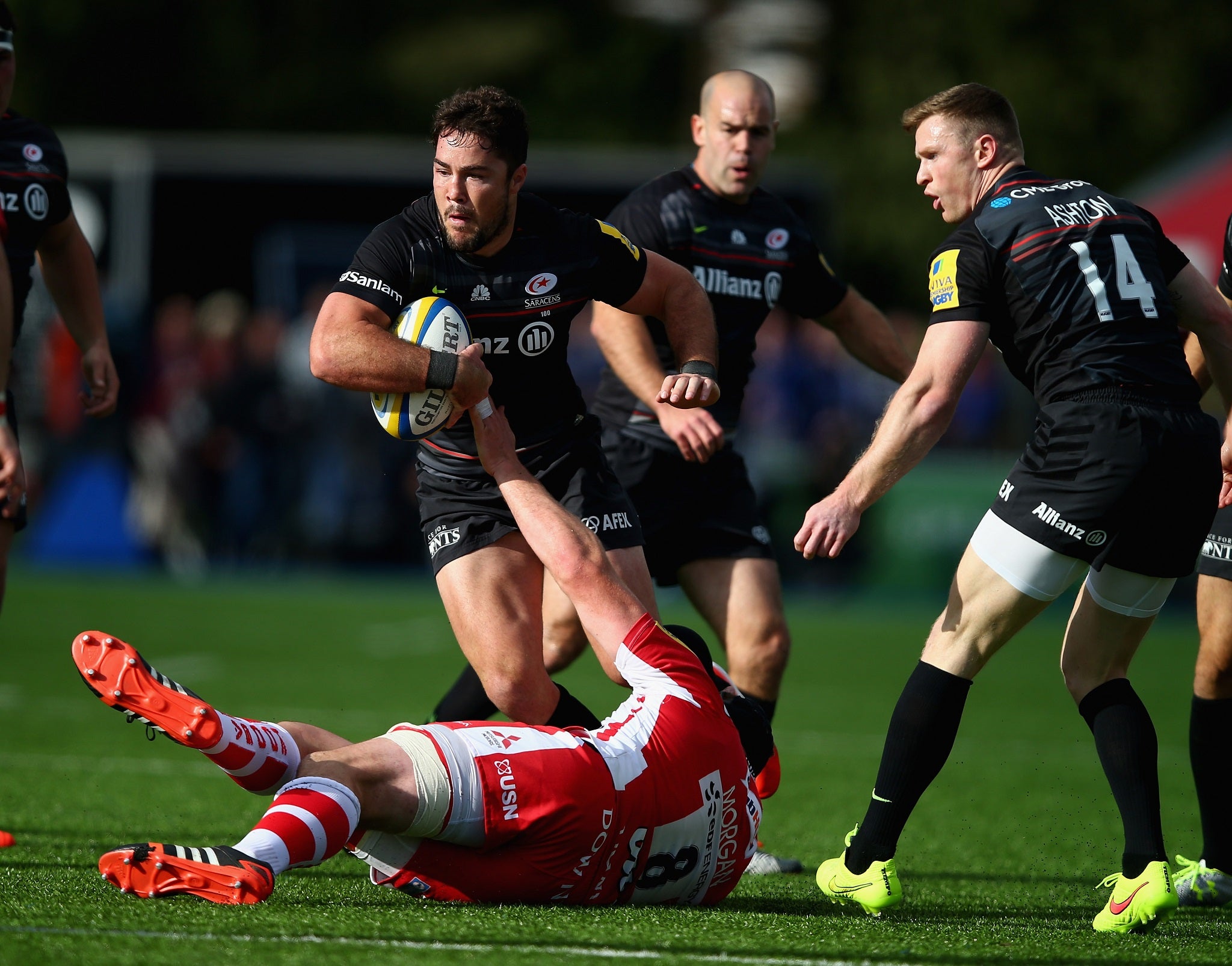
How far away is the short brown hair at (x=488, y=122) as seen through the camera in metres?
4.84

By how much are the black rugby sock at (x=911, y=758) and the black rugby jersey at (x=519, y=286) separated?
1637mm

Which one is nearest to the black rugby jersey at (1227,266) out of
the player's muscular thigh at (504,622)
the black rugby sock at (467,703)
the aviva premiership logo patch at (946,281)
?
the aviva premiership logo patch at (946,281)

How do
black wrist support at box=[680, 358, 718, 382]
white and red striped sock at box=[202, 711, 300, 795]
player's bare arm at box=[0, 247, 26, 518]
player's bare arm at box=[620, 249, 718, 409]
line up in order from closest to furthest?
1. white and red striped sock at box=[202, 711, 300, 795]
2. player's bare arm at box=[0, 247, 26, 518]
3. black wrist support at box=[680, 358, 718, 382]
4. player's bare arm at box=[620, 249, 718, 409]

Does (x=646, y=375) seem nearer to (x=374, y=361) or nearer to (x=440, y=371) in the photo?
(x=440, y=371)

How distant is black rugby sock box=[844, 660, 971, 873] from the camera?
14.7 feet

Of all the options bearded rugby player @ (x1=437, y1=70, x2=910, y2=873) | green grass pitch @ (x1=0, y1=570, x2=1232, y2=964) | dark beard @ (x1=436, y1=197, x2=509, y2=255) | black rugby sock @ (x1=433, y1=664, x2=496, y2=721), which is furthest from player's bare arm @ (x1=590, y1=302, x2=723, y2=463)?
green grass pitch @ (x1=0, y1=570, x2=1232, y2=964)

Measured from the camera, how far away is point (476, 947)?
11.8 ft

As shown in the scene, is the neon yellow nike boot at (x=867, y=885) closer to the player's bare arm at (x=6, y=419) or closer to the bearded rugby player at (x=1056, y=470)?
→ the bearded rugby player at (x=1056, y=470)

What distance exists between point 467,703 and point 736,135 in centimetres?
259

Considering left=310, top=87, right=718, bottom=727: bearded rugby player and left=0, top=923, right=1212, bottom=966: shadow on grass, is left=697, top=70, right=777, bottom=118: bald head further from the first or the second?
left=0, top=923, right=1212, bottom=966: shadow on grass

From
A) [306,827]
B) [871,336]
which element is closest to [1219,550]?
[871,336]

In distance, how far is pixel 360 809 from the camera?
381cm

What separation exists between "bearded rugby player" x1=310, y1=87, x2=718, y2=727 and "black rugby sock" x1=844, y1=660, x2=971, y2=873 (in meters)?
0.91

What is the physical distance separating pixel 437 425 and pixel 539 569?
677 mm
